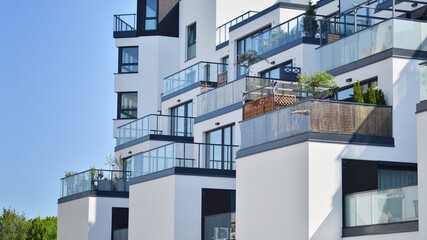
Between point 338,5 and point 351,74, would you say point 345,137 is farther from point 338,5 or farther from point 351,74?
point 338,5

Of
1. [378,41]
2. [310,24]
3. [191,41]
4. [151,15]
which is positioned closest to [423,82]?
[378,41]

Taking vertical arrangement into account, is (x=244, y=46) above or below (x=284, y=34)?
above

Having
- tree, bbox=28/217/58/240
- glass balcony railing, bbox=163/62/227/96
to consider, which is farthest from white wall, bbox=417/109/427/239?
tree, bbox=28/217/58/240

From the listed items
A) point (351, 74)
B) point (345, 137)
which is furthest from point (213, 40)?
point (345, 137)

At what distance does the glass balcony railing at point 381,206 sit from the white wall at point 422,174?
0.65 metres

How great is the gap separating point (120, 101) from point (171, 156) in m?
17.5

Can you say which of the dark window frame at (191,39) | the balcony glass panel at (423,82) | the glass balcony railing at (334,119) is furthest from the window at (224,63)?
the balcony glass panel at (423,82)

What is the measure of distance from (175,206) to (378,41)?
35.0 feet

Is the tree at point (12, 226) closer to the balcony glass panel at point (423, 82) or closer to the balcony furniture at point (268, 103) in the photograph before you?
the balcony furniture at point (268, 103)

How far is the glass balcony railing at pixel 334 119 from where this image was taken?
101 feet

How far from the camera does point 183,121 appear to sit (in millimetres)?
48656

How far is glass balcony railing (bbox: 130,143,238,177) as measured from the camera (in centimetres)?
4025

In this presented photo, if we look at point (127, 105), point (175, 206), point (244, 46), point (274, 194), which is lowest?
point (274, 194)

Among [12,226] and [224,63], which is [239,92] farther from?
[12,226]
